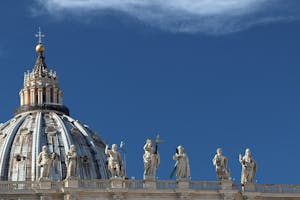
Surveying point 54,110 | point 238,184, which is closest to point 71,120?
point 54,110

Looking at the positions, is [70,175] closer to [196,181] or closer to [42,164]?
[42,164]

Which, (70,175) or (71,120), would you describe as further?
(71,120)

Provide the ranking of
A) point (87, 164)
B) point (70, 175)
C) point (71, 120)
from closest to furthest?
point (70, 175) → point (87, 164) → point (71, 120)

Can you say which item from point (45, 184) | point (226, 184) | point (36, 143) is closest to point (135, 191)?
point (45, 184)

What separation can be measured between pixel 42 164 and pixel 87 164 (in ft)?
217

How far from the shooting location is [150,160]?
101m

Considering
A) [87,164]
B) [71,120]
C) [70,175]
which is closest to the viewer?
[70,175]

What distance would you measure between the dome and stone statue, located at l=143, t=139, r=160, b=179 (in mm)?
54602

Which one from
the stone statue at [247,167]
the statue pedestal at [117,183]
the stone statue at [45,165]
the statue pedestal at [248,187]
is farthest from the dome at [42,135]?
the statue pedestal at [248,187]

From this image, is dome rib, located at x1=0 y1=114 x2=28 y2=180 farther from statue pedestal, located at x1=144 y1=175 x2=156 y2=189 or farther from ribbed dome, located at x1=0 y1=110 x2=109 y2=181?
statue pedestal, located at x1=144 y1=175 x2=156 y2=189

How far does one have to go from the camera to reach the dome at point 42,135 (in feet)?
545

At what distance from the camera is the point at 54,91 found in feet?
595

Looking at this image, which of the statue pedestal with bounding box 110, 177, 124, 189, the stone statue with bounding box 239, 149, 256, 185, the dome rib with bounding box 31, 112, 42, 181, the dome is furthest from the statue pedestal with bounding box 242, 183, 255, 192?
the dome rib with bounding box 31, 112, 42, 181

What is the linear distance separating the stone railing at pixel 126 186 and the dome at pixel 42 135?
54.8 meters
